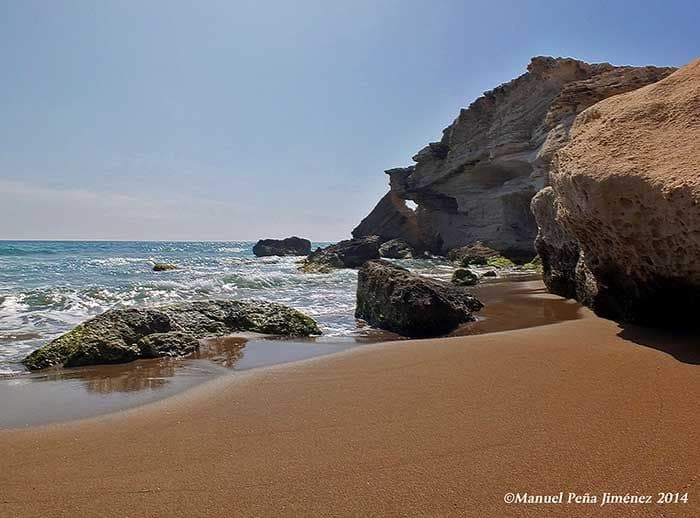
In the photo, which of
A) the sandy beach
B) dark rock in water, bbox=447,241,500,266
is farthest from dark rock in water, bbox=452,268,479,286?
dark rock in water, bbox=447,241,500,266

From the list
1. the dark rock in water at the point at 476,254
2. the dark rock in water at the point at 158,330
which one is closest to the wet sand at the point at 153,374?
the dark rock in water at the point at 158,330

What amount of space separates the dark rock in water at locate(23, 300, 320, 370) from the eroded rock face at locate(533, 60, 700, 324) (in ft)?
16.1

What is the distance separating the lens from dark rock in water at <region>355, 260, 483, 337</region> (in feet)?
27.1

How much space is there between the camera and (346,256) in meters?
32.0

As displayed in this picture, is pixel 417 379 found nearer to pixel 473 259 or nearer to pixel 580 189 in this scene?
pixel 580 189

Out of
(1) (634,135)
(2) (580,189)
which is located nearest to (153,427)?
(2) (580,189)

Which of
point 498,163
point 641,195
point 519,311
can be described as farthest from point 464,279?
point 498,163

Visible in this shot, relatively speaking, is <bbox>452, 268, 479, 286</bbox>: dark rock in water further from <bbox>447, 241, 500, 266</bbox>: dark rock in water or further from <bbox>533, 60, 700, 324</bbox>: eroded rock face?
<bbox>447, 241, 500, 266</bbox>: dark rock in water

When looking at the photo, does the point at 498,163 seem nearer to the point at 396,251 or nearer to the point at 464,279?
the point at 396,251

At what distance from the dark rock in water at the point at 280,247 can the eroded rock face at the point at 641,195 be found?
49.1 meters

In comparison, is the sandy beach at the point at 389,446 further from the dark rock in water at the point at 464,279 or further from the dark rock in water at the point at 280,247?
the dark rock in water at the point at 280,247

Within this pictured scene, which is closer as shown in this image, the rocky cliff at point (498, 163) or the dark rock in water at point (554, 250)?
the dark rock in water at point (554, 250)

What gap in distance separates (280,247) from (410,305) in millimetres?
47841

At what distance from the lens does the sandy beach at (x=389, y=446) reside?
2.37 meters
